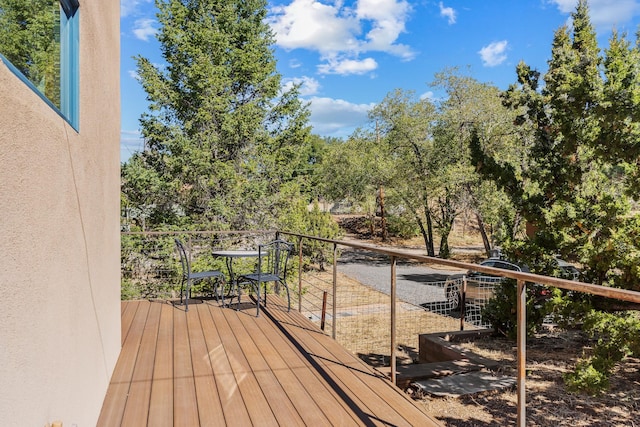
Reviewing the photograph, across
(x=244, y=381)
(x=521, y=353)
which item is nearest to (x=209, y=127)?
(x=244, y=381)

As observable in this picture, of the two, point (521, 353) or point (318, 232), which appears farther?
point (318, 232)

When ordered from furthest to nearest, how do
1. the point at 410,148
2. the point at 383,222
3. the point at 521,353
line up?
1. the point at 383,222
2. the point at 410,148
3. the point at 521,353

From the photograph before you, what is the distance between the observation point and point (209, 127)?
1118 cm

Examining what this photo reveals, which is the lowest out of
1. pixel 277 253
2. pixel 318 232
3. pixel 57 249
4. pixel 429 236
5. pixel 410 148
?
pixel 429 236

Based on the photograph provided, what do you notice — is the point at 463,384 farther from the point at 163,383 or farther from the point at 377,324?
the point at 377,324

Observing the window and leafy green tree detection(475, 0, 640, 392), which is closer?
the window

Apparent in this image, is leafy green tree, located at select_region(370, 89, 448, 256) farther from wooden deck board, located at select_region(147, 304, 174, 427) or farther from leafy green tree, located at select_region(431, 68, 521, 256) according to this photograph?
wooden deck board, located at select_region(147, 304, 174, 427)

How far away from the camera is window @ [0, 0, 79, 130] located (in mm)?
1139

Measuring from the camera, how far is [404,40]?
2684 centimetres

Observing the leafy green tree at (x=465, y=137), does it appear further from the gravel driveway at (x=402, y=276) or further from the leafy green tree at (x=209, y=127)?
the leafy green tree at (x=209, y=127)

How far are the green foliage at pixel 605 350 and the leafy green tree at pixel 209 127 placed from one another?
27.1 ft

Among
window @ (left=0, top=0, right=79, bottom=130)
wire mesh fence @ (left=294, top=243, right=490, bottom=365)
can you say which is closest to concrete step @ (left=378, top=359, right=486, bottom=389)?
wire mesh fence @ (left=294, top=243, right=490, bottom=365)

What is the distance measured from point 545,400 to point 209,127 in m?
9.69

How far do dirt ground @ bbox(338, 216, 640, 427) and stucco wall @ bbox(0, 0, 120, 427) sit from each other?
354cm
